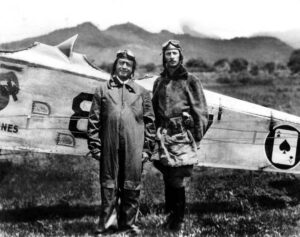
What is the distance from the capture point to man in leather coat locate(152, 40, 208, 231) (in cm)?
487

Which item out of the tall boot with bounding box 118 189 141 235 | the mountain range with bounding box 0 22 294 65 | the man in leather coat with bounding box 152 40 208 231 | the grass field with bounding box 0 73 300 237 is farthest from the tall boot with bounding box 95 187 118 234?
the mountain range with bounding box 0 22 294 65

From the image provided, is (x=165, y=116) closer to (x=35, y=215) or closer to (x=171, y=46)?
(x=171, y=46)

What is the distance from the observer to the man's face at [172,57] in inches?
192

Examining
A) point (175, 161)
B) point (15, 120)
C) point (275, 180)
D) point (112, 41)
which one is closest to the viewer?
point (175, 161)

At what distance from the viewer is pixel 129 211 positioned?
4.52 m

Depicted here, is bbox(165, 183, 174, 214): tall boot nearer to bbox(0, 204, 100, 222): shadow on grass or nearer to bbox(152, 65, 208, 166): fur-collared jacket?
bbox(152, 65, 208, 166): fur-collared jacket

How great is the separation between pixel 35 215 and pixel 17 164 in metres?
3.31

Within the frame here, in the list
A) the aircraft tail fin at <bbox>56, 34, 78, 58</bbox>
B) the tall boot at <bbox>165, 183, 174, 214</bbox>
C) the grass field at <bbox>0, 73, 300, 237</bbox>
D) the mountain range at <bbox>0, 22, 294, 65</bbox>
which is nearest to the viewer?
the tall boot at <bbox>165, 183, 174, 214</bbox>

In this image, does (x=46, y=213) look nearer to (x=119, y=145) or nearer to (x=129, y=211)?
(x=129, y=211)

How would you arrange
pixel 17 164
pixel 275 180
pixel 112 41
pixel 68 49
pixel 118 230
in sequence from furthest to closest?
pixel 112 41 → pixel 17 164 → pixel 275 180 → pixel 68 49 → pixel 118 230

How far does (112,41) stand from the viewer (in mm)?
35688

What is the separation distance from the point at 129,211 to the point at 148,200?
2.18m

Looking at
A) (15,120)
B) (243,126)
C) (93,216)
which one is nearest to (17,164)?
(15,120)

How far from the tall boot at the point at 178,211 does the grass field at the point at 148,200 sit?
0.11 m
